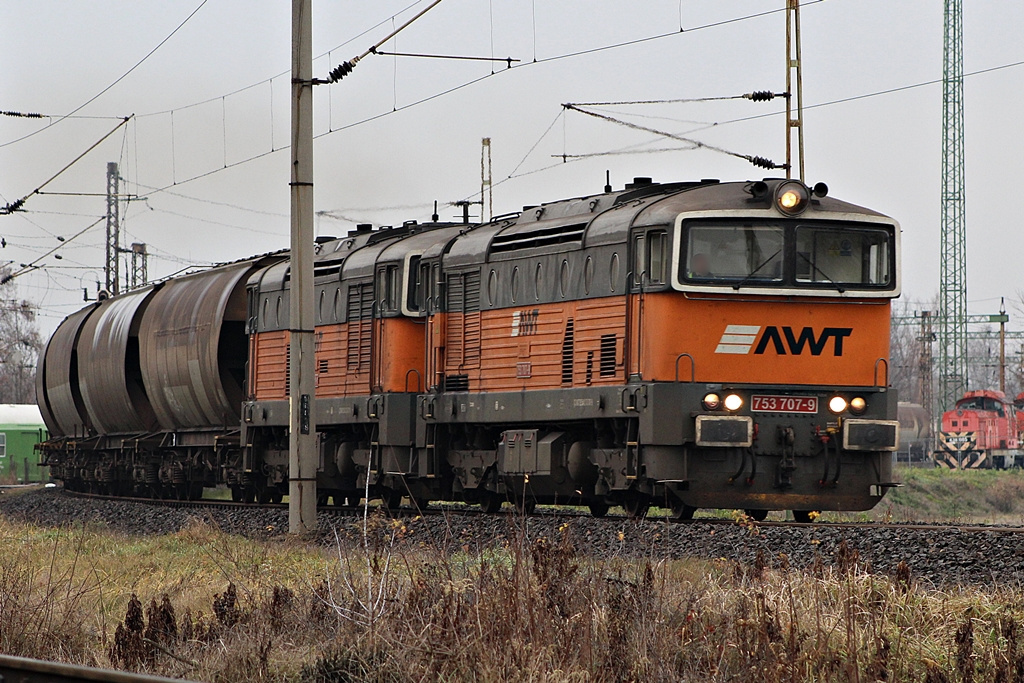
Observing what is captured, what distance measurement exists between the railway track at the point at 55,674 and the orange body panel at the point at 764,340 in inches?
376

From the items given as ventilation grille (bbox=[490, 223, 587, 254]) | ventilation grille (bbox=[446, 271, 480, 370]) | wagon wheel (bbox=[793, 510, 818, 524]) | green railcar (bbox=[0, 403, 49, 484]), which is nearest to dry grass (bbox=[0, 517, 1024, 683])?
wagon wheel (bbox=[793, 510, 818, 524])

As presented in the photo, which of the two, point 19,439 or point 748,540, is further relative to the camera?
point 19,439

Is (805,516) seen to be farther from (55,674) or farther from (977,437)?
(977,437)

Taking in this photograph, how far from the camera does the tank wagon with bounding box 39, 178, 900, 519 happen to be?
14.9m

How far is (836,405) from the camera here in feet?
49.6

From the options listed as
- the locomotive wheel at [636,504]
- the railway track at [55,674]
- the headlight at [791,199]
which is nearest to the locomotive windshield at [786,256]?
the headlight at [791,199]

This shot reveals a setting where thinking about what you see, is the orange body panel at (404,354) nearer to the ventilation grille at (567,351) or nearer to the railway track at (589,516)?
the railway track at (589,516)

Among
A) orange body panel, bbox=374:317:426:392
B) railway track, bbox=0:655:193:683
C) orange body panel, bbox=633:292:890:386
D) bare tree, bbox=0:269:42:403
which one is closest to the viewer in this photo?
railway track, bbox=0:655:193:683

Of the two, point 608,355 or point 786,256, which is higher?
point 786,256

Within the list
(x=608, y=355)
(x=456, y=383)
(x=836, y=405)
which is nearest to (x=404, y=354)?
(x=456, y=383)

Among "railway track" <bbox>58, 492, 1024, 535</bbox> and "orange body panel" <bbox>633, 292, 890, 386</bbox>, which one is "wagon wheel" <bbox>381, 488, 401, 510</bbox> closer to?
"railway track" <bbox>58, 492, 1024, 535</bbox>

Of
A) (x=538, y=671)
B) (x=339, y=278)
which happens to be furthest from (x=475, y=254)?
(x=538, y=671)

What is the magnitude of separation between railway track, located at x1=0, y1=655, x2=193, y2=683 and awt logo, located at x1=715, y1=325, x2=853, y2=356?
9942 mm

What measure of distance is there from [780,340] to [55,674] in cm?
1047
